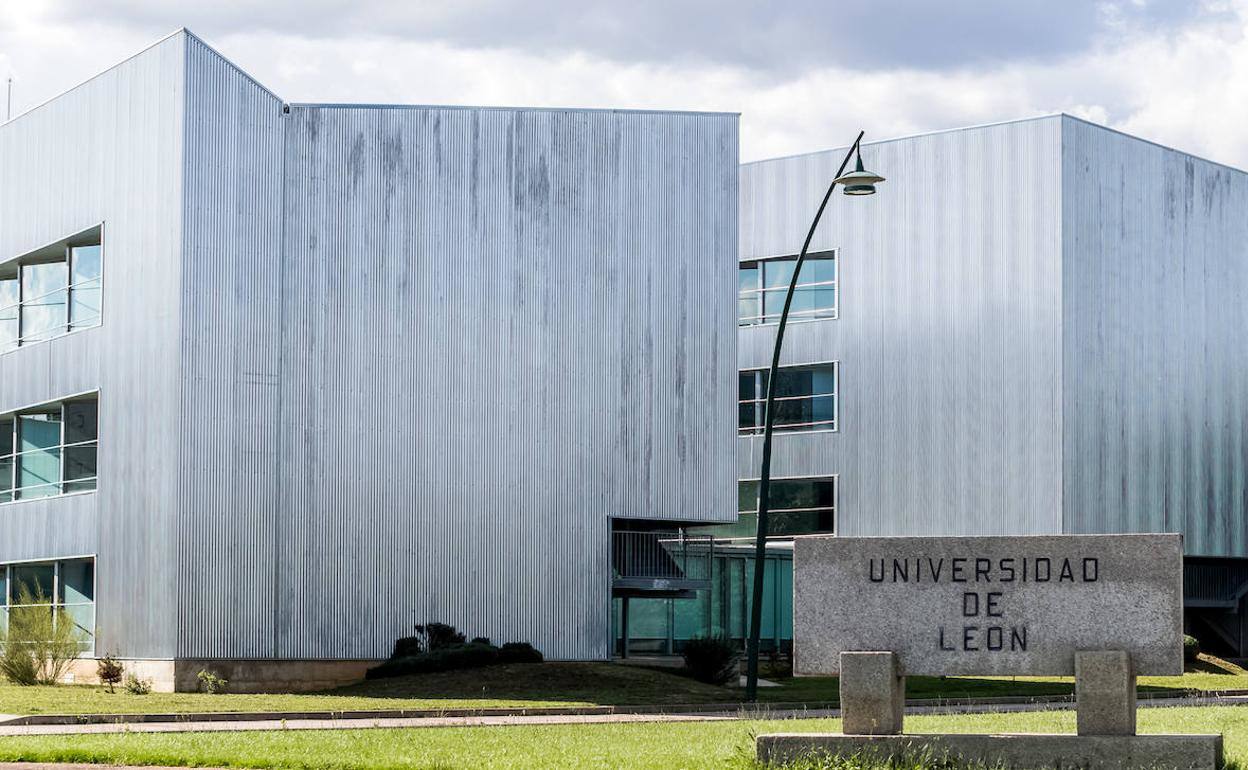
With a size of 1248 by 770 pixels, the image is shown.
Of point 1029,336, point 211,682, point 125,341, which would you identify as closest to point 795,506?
point 1029,336

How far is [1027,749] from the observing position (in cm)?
1544

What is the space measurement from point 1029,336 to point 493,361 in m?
18.2

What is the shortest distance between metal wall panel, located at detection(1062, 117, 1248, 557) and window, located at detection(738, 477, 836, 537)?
8.14 meters

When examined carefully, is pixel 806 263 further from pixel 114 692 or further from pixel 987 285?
pixel 114 692

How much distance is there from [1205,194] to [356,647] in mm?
30931

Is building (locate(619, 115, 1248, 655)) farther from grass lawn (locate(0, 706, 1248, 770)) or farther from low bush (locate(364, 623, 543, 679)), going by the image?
grass lawn (locate(0, 706, 1248, 770))

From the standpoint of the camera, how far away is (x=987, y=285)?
50.2m

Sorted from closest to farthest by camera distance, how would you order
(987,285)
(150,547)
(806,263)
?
(150,547)
(987,285)
(806,263)

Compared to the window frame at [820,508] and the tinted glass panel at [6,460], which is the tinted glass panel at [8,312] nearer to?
the tinted glass panel at [6,460]

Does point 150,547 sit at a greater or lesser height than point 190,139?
lesser

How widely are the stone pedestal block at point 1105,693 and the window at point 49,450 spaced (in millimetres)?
27057

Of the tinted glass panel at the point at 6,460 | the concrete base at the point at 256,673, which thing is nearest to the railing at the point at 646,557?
the concrete base at the point at 256,673

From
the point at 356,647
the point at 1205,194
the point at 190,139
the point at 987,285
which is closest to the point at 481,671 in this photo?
the point at 356,647

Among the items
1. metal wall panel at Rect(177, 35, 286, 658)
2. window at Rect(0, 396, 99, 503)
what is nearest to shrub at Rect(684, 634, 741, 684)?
metal wall panel at Rect(177, 35, 286, 658)
